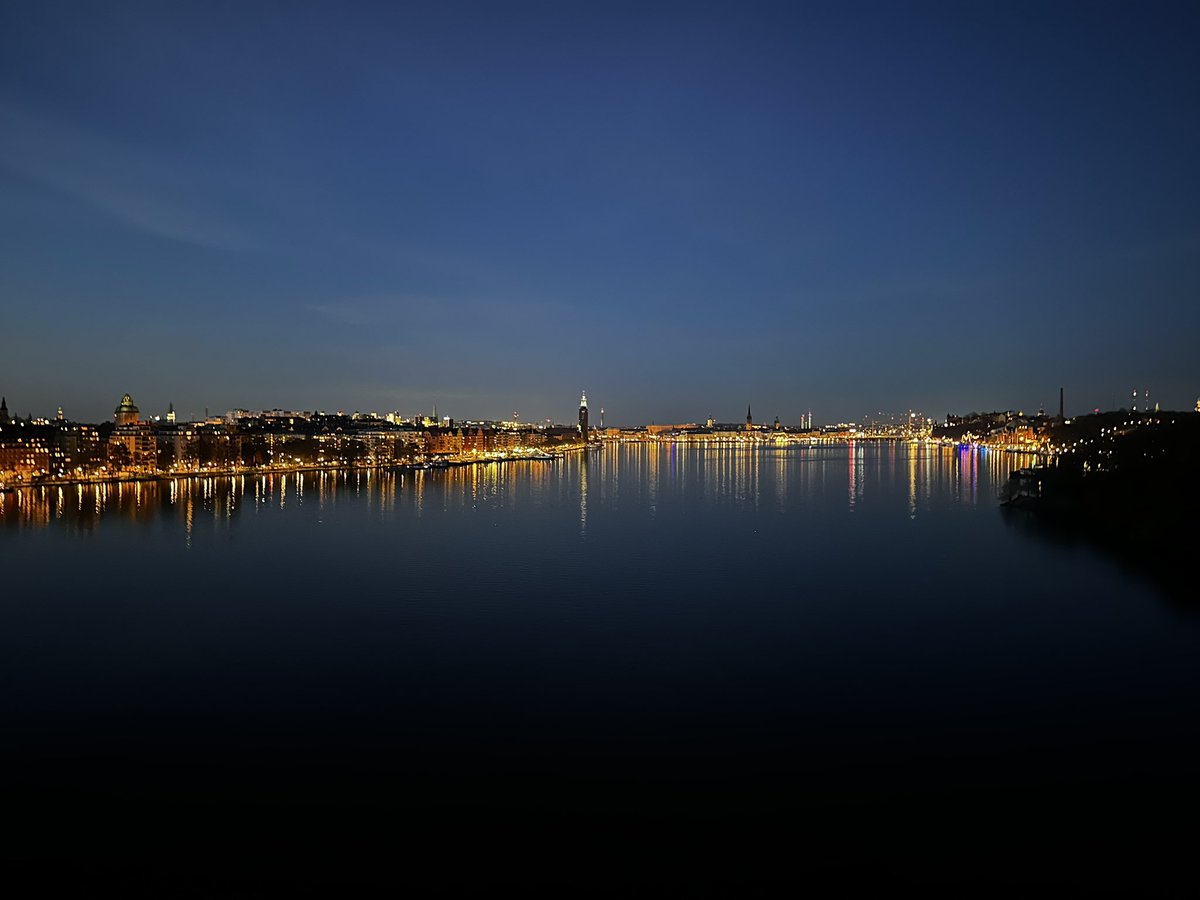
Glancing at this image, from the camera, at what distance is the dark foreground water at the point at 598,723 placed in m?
4.21

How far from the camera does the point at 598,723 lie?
599cm

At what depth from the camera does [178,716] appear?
20.1 feet

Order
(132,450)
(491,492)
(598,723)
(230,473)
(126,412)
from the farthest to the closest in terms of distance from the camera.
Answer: (126,412)
(132,450)
(230,473)
(491,492)
(598,723)

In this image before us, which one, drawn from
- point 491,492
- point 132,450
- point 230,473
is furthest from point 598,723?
point 132,450

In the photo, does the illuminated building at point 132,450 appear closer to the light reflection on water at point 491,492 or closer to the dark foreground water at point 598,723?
the light reflection on water at point 491,492

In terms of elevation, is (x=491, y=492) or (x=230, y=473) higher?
(x=230, y=473)

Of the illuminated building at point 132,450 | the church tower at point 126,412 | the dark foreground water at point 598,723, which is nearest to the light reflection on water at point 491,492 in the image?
the illuminated building at point 132,450

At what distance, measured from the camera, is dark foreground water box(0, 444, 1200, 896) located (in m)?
4.21

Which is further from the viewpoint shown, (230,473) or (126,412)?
(126,412)

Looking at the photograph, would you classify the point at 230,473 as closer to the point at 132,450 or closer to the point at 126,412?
the point at 132,450

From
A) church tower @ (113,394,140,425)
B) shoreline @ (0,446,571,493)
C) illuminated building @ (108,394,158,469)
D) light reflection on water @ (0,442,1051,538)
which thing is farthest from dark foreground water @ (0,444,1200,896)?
church tower @ (113,394,140,425)

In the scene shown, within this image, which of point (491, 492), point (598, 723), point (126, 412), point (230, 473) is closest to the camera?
point (598, 723)

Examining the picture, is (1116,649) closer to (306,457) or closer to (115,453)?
(115,453)

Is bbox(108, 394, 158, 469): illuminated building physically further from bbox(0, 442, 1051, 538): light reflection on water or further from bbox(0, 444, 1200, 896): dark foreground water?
bbox(0, 444, 1200, 896): dark foreground water
